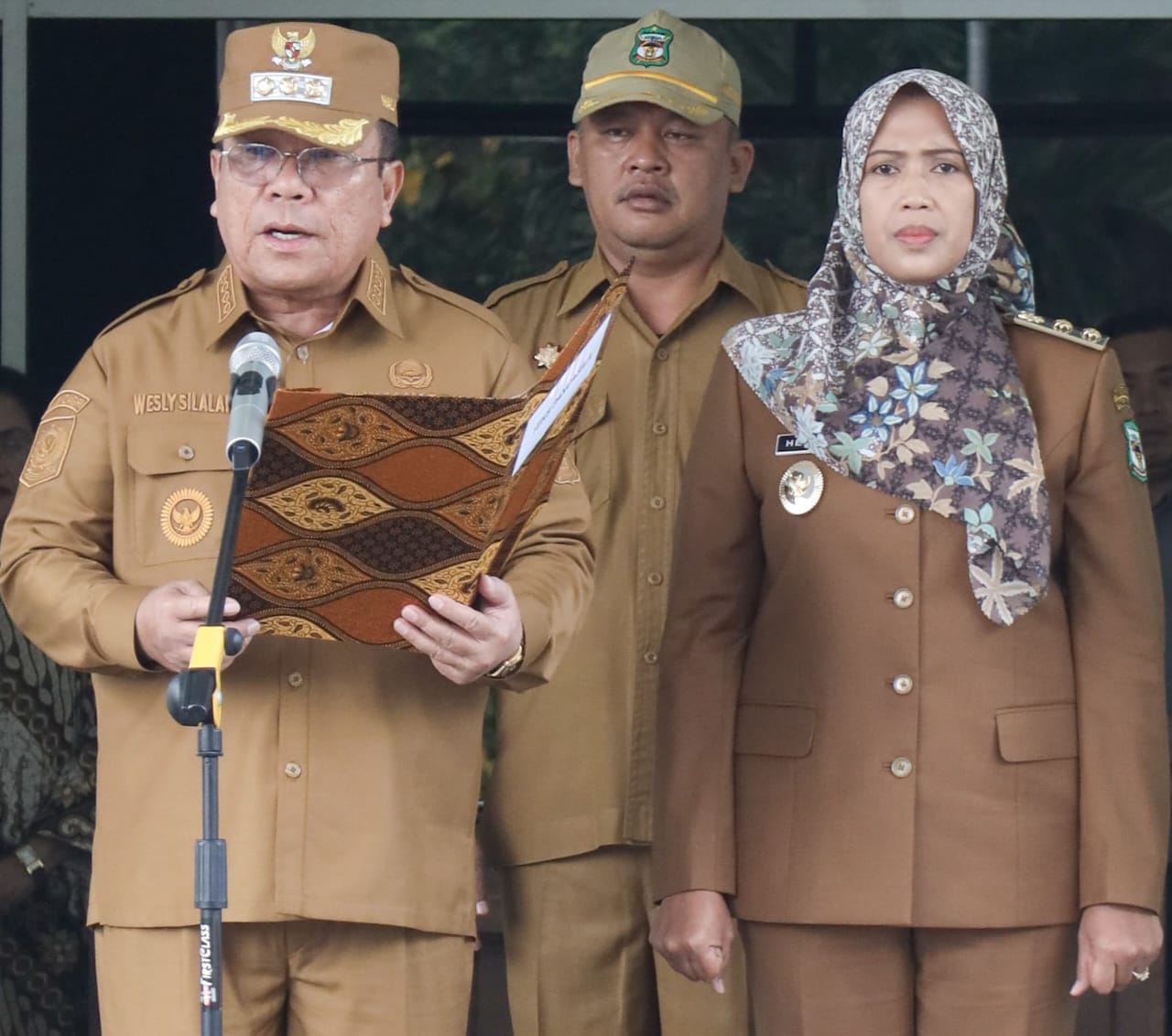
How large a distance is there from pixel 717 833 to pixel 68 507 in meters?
0.95

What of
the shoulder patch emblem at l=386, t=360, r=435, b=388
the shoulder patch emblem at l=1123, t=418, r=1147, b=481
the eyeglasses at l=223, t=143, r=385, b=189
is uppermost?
the eyeglasses at l=223, t=143, r=385, b=189

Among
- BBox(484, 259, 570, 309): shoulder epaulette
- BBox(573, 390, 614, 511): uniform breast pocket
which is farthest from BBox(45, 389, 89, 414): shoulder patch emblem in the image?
BBox(484, 259, 570, 309): shoulder epaulette

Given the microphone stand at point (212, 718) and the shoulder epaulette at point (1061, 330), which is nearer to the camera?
the microphone stand at point (212, 718)

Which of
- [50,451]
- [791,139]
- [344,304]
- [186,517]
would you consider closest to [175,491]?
[186,517]

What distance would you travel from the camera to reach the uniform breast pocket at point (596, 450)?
3.91 meters

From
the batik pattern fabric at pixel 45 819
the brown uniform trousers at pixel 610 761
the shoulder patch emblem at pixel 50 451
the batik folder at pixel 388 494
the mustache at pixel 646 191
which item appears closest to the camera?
the batik folder at pixel 388 494

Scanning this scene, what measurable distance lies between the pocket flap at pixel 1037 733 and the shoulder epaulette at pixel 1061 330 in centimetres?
48

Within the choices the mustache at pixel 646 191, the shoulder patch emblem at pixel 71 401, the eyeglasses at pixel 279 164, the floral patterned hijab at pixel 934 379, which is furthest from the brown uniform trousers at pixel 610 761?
the shoulder patch emblem at pixel 71 401

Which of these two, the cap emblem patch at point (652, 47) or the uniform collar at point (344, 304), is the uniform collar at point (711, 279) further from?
the uniform collar at point (344, 304)

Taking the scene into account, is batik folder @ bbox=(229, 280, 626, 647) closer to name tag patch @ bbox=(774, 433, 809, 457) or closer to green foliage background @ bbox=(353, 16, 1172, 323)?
name tag patch @ bbox=(774, 433, 809, 457)

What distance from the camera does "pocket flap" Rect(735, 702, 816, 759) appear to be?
3.29m

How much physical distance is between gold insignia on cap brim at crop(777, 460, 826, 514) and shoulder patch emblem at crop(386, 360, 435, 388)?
49cm

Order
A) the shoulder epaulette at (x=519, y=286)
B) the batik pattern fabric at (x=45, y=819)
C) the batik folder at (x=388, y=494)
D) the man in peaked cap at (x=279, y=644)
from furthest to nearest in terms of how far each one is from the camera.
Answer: the batik pattern fabric at (x=45, y=819) < the shoulder epaulette at (x=519, y=286) < the man in peaked cap at (x=279, y=644) < the batik folder at (x=388, y=494)

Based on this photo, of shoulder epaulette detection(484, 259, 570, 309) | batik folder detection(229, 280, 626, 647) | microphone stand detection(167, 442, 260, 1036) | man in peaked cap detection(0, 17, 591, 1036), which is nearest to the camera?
microphone stand detection(167, 442, 260, 1036)
